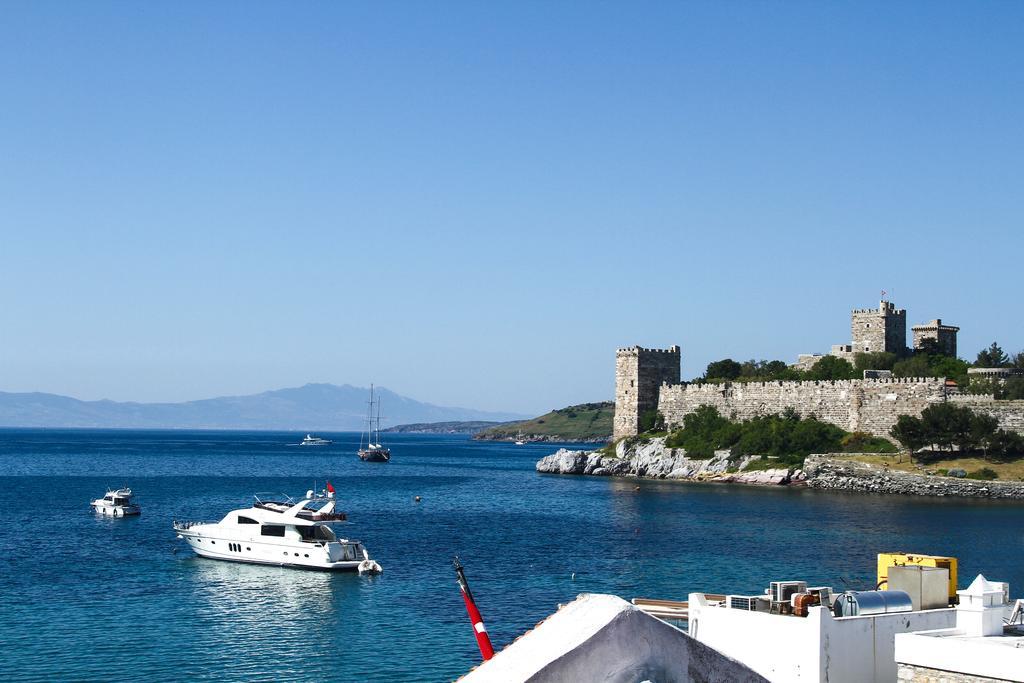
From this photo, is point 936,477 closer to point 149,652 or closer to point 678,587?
point 678,587

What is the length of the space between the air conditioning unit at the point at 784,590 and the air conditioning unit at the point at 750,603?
138 mm

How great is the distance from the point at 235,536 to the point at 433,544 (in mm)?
8847

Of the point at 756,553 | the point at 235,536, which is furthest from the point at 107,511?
the point at 756,553

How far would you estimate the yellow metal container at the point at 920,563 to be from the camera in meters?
17.6

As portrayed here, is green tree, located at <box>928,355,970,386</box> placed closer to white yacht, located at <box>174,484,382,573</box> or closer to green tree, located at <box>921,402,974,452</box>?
green tree, located at <box>921,402,974,452</box>

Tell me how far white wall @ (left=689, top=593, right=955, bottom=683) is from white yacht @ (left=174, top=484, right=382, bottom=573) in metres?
23.2

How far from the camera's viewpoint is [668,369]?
10069 cm

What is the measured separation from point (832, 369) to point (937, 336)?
44.2 feet

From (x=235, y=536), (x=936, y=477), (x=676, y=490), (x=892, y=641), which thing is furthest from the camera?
(x=676, y=490)

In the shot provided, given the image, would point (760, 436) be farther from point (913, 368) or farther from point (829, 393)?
point (913, 368)

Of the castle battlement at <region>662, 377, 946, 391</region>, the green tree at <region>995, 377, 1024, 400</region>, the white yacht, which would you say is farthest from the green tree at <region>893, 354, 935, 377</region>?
the white yacht

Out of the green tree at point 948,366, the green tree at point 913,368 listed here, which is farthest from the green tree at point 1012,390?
the green tree at point 913,368

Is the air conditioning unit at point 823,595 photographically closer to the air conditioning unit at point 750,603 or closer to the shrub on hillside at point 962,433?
the air conditioning unit at point 750,603

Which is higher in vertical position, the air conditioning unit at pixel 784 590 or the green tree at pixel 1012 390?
the green tree at pixel 1012 390
